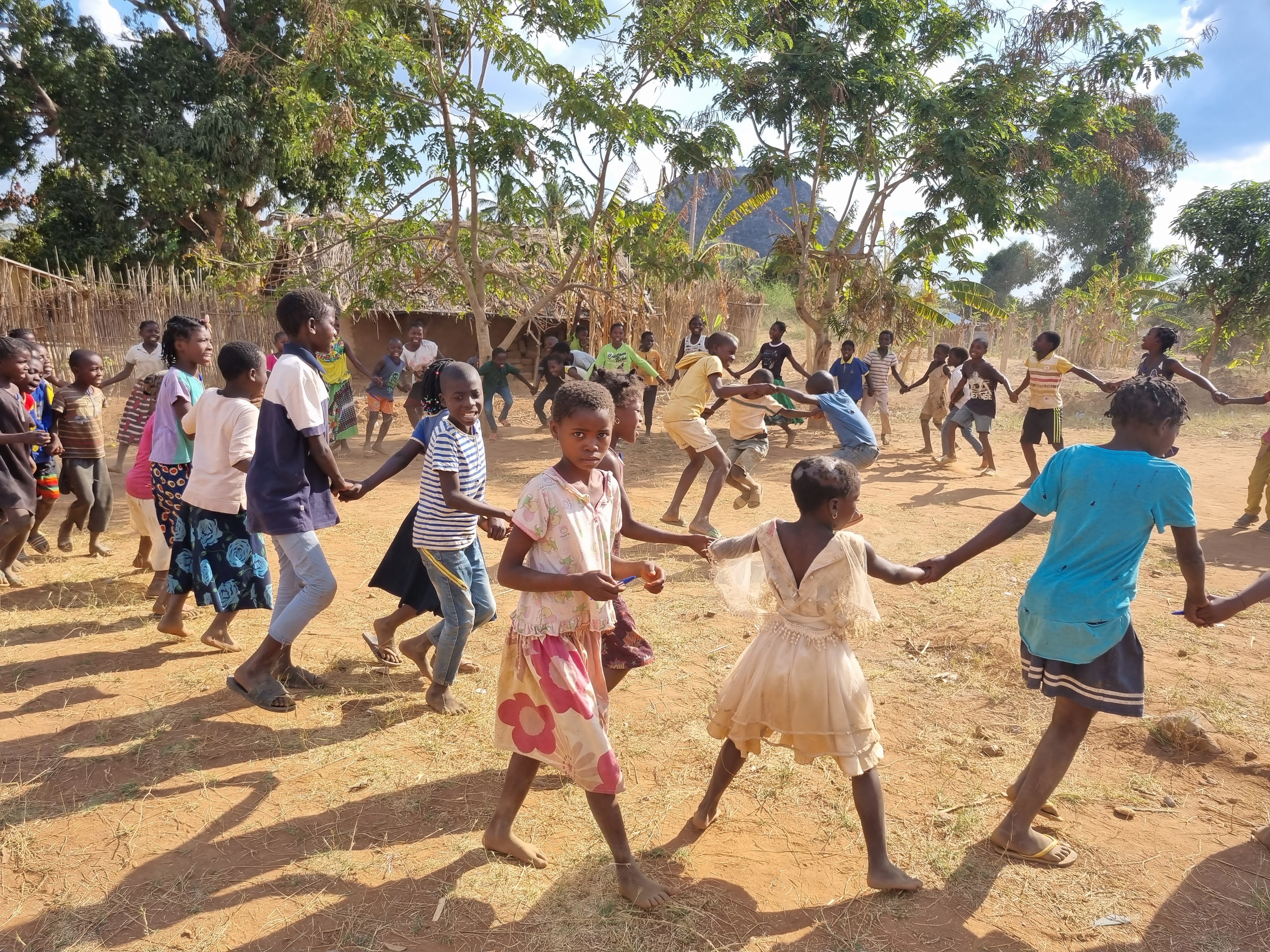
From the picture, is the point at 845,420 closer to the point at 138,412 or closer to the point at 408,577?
the point at 408,577

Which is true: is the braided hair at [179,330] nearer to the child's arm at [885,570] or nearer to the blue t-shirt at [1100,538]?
the child's arm at [885,570]

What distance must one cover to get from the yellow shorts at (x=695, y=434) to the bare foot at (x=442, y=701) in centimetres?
371

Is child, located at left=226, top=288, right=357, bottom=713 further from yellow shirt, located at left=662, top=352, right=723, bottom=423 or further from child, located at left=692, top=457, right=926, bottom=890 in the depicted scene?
yellow shirt, located at left=662, top=352, right=723, bottom=423

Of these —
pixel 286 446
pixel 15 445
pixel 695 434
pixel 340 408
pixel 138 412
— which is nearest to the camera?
pixel 286 446

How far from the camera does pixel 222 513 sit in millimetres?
4141

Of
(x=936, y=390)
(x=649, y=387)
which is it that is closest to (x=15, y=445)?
(x=649, y=387)

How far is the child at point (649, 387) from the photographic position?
38.5 ft

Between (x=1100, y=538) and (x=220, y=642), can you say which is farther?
(x=220, y=642)

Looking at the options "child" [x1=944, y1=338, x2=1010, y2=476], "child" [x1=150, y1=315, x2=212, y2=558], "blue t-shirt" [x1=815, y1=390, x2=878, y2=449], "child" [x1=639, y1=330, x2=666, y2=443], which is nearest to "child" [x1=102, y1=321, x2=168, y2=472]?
"child" [x1=150, y1=315, x2=212, y2=558]

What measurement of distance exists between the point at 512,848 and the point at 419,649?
148 centimetres

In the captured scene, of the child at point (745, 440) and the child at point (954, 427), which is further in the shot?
the child at point (954, 427)

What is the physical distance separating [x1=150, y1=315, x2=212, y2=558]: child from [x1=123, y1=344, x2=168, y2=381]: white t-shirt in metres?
3.95

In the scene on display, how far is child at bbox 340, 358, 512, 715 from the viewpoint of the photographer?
11.4 ft

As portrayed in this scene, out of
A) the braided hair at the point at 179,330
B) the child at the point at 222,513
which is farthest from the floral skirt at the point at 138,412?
the child at the point at 222,513
